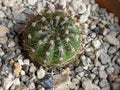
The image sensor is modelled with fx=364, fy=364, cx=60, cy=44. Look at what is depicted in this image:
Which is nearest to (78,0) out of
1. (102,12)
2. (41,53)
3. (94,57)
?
(102,12)

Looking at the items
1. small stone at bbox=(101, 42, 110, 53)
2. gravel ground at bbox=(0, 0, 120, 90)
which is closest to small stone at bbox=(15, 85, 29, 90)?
gravel ground at bbox=(0, 0, 120, 90)

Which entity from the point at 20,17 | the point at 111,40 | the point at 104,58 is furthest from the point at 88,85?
the point at 20,17

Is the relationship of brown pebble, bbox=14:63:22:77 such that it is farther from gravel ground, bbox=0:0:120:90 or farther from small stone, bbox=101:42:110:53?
small stone, bbox=101:42:110:53

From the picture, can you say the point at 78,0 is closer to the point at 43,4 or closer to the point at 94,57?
the point at 43,4

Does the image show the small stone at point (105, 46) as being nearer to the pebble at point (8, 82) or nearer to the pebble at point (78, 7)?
the pebble at point (78, 7)

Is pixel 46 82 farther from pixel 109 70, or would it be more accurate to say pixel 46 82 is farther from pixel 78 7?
pixel 78 7

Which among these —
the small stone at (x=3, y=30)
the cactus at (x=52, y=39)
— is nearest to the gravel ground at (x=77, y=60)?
the small stone at (x=3, y=30)

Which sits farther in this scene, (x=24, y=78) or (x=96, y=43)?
(x=96, y=43)
